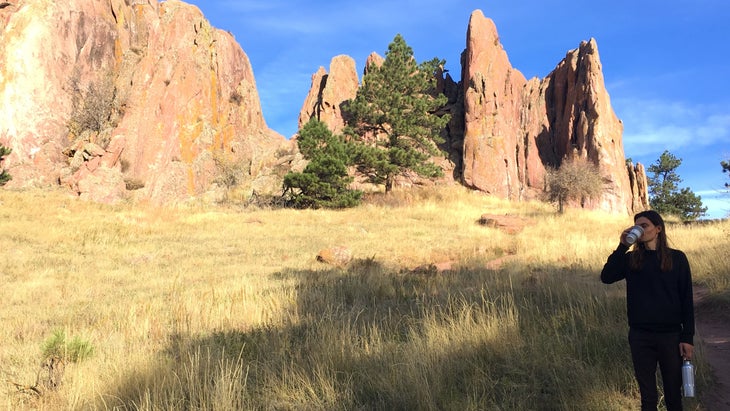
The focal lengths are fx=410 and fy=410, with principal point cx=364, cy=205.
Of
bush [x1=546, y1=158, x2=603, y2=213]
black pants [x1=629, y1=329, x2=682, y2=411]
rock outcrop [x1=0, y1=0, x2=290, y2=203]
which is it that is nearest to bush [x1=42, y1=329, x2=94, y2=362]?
black pants [x1=629, y1=329, x2=682, y2=411]

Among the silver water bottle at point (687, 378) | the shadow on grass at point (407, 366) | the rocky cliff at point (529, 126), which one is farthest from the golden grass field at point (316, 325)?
the rocky cliff at point (529, 126)

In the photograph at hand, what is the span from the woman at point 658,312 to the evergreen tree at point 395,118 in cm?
2808

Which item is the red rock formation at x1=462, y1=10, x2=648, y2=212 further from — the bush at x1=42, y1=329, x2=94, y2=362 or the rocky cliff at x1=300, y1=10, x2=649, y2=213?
the bush at x1=42, y1=329, x2=94, y2=362

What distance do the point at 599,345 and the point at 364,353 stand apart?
2.70 metres

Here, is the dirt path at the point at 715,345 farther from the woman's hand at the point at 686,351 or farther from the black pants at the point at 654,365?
the woman's hand at the point at 686,351

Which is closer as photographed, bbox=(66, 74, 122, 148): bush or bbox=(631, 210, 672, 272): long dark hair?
bbox=(631, 210, 672, 272): long dark hair

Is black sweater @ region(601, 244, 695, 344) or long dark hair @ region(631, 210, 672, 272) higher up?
long dark hair @ region(631, 210, 672, 272)

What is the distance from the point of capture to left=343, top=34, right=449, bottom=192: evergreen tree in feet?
106

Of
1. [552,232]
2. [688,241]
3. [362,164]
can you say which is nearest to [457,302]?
[688,241]

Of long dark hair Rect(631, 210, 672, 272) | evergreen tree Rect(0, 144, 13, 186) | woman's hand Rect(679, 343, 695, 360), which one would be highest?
evergreen tree Rect(0, 144, 13, 186)

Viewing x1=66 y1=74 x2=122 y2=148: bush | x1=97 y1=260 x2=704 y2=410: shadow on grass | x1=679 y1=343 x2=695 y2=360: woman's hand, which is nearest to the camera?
x1=679 y1=343 x2=695 y2=360: woman's hand

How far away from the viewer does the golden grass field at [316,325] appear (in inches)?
151

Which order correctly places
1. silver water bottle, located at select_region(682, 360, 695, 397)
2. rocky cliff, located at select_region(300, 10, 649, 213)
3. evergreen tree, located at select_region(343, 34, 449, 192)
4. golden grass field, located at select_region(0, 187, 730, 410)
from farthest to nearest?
rocky cliff, located at select_region(300, 10, 649, 213), evergreen tree, located at select_region(343, 34, 449, 192), golden grass field, located at select_region(0, 187, 730, 410), silver water bottle, located at select_region(682, 360, 695, 397)

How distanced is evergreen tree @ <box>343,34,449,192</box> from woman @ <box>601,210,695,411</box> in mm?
28082
